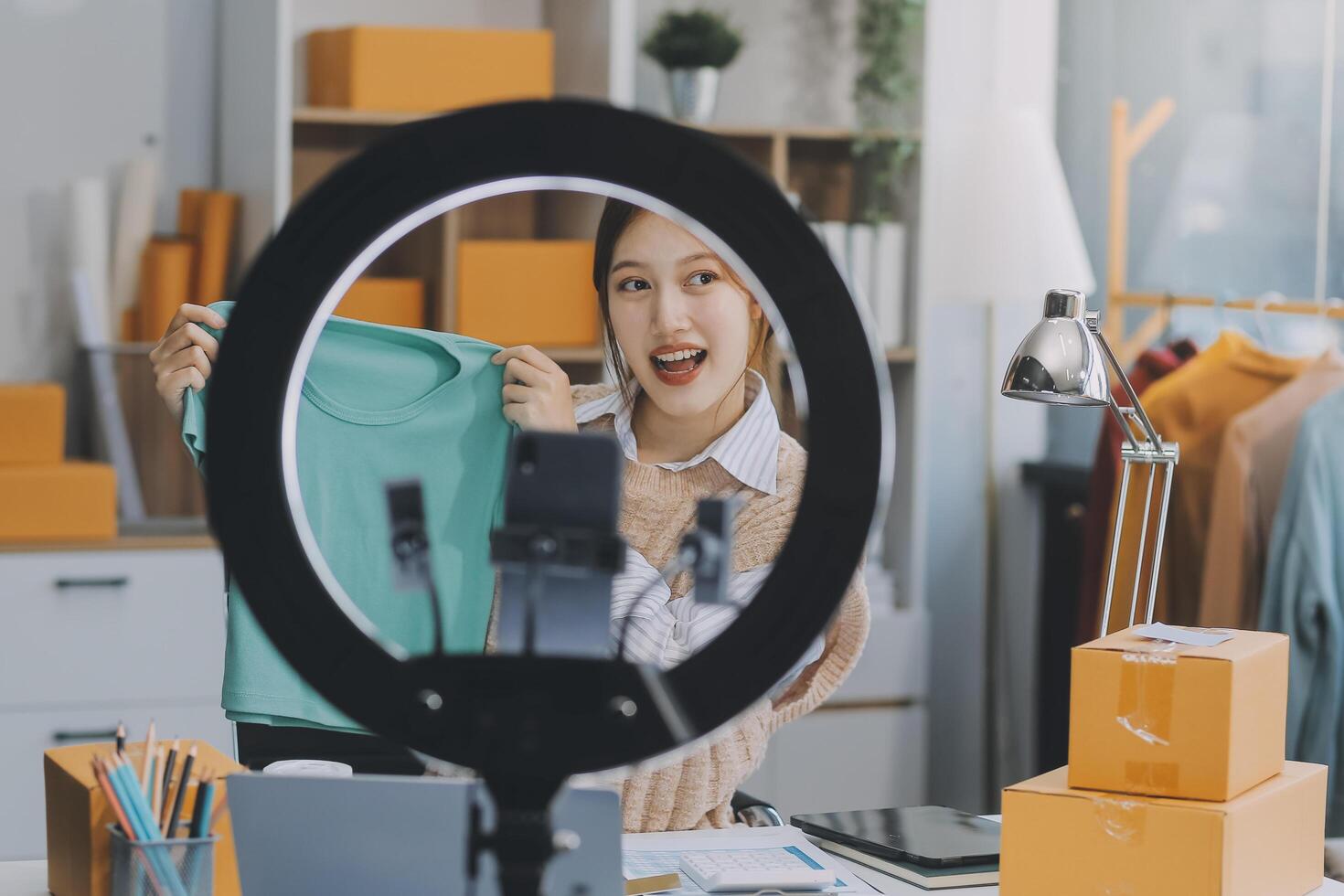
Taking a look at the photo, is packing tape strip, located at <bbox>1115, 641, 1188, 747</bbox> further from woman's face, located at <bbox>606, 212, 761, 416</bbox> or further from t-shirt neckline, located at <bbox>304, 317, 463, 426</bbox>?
t-shirt neckline, located at <bbox>304, 317, 463, 426</bbox>

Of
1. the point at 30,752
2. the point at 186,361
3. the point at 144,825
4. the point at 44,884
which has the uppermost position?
the point at 186,361

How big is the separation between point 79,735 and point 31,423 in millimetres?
555

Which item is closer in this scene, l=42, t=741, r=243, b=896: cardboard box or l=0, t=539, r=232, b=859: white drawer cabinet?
l=42, t=741, r=243, b=896: cardboard box

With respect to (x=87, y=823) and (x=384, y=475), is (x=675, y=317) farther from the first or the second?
(x=87, y=823)

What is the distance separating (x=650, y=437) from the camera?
43.9 inches

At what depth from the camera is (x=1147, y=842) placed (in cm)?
112

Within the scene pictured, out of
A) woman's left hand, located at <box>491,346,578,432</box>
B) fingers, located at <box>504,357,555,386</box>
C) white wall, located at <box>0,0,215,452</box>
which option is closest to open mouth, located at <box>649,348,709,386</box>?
woman's left hand, located at <box>491,346,578,432</box>

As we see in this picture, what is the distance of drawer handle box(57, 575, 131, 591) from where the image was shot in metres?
2.60

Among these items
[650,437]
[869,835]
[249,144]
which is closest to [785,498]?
[650,437]

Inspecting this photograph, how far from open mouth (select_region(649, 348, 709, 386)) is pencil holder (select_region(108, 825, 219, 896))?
44 cm

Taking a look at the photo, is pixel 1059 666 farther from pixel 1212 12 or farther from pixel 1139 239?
pixel 1212 12

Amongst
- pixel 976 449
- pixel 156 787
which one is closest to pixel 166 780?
pixel 156 787

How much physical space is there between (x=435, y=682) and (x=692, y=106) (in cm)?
246

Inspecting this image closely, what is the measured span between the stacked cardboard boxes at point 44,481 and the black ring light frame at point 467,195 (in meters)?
2.11
